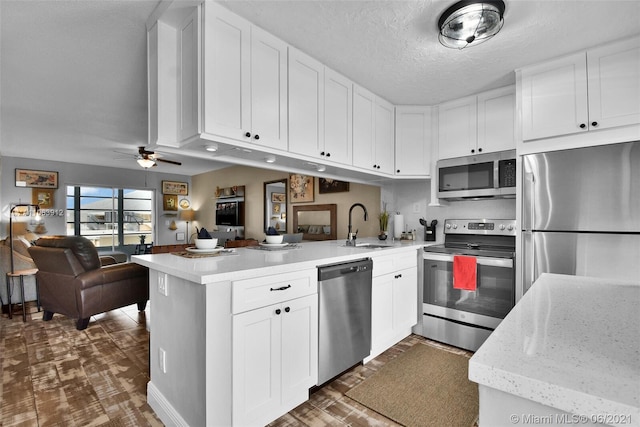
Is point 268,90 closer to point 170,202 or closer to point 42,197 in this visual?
point 42,197

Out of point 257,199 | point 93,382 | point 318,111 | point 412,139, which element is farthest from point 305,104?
point 257,199

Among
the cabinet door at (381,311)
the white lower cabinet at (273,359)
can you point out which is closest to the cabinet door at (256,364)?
the white lower cabinet at (273,359)

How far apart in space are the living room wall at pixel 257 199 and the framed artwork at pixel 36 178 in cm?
292

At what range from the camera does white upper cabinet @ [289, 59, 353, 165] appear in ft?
7.47

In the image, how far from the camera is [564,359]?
0.52 meters

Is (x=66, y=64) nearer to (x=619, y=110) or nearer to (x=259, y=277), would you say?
(x=259, y=277)

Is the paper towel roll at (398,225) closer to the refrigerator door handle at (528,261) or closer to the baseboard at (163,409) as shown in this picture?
the refrigerator door handle at (528,261)

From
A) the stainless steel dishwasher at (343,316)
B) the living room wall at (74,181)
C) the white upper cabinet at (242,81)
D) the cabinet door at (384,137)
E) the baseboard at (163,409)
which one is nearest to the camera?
the baseboard at (163,409)

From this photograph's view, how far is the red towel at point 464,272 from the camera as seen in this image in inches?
102

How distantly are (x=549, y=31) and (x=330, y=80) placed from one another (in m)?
1.55

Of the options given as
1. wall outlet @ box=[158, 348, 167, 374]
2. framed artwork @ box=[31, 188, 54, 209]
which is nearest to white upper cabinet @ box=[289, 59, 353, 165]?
wall outlet @ box=[158, 348, 167, 374]

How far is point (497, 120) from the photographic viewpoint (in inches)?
112

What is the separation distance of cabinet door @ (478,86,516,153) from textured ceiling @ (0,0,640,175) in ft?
0.44

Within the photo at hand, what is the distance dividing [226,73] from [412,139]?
2202 mm
